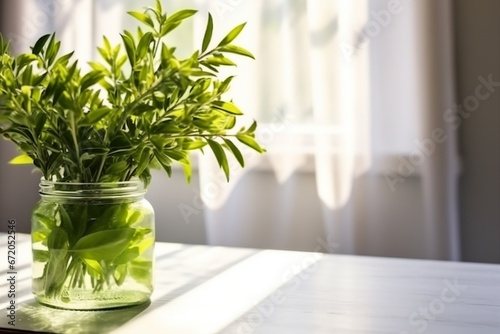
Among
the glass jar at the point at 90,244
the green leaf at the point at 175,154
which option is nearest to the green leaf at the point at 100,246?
the glass jar at the point at 90,244

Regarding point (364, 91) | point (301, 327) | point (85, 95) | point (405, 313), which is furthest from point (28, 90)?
point (364, 91)

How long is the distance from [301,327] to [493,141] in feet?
3.47

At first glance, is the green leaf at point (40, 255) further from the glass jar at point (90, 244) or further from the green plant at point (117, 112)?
the green plant at point (117, 112)

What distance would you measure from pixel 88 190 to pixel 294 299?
0.35 meters

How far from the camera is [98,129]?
0.97 meters

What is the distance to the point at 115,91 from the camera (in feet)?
3.22

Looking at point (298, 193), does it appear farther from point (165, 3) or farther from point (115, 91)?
point (115, 91)

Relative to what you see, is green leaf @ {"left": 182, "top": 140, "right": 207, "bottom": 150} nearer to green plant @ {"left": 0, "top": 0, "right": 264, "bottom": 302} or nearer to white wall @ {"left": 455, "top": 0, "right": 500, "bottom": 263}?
green plant @ {"left": 0, "top": 0, "right": 264, "bottom": 302}

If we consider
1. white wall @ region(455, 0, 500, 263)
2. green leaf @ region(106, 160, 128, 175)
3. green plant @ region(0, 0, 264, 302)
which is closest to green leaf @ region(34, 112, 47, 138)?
green plant @ region(0, 0, 264, 302)

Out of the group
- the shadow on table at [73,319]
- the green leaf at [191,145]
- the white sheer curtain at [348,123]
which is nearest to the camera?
the shadow on table at [73,319]

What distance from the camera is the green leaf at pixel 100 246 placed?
900mm

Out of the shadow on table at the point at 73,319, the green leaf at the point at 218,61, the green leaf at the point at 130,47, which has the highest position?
the green leaf at the point at 130,47

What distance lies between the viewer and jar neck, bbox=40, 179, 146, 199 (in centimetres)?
93

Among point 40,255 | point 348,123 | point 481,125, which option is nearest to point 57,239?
point 40,255
